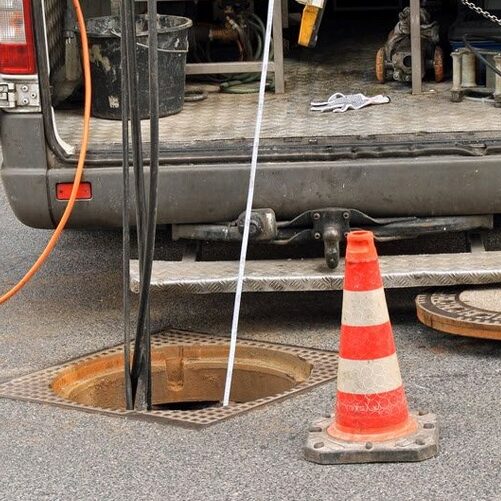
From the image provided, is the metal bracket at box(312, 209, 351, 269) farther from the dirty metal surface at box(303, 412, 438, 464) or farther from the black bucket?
the dirty metal surface at box(303, 412, 438, 464)

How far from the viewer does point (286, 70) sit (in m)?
7.67

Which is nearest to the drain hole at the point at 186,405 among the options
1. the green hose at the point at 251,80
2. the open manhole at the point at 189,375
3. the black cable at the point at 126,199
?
the open manhole at the point at 189,375

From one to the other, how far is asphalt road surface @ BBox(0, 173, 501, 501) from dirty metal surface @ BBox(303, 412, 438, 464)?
33mm

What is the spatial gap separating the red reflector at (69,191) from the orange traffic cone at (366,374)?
162 cm

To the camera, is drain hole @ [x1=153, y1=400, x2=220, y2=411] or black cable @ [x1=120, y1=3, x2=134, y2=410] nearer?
black cable @ [x1=120, y1=3, x2=134, y2=410]

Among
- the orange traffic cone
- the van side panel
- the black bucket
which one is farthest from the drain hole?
the black bucket

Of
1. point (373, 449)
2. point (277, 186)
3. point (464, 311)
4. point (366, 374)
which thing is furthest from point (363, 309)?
point (277, 186)

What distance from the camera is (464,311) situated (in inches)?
210

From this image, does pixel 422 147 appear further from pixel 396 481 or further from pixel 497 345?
pixel 396 481

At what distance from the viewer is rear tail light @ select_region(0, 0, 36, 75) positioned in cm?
557

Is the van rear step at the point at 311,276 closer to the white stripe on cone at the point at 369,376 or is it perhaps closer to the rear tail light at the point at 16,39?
the rear tail light at the point at 16,39

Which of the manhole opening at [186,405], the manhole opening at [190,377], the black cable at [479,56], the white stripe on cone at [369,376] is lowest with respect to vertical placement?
the manhole opening at [186,405]

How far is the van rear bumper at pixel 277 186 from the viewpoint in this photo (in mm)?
5555

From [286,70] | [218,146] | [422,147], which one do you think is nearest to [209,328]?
[218,146]
